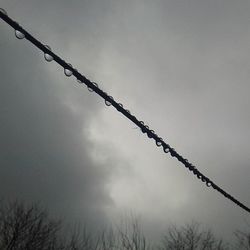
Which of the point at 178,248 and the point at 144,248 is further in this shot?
the point at 178,248

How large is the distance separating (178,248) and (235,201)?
50139mm

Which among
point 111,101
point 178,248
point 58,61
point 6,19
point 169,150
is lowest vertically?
point 6,19

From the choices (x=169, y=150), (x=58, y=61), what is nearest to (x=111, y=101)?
(x=58, y=61)

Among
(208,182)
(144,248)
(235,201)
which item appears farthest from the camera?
(144,248)

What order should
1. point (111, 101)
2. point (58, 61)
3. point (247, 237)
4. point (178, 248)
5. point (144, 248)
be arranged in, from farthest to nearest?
point (178, 248), point (247, 237), point (144, 248), point (111, 101), point (58, 61)

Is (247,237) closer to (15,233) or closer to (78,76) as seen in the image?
(15,233)

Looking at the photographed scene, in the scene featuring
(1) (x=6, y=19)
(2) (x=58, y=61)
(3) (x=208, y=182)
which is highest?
(3) (x=208, y=182)

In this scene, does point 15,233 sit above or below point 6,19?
above

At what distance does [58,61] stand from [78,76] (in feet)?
0.42

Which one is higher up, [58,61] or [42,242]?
[42,242]

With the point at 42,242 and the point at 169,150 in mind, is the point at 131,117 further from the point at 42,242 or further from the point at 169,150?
the point at 42,242

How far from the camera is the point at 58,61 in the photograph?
5.18 ft

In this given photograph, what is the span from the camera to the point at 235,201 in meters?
3.14

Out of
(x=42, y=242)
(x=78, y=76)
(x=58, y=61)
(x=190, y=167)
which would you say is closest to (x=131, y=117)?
(x=78, y=76)
